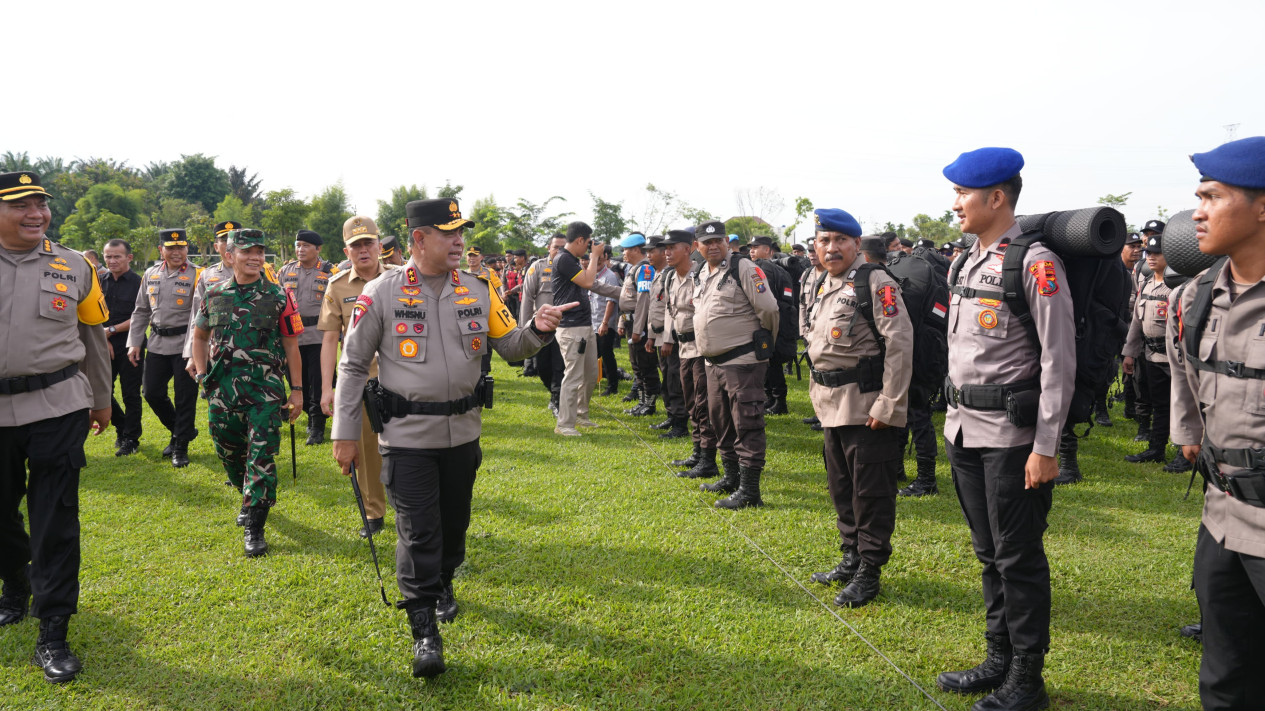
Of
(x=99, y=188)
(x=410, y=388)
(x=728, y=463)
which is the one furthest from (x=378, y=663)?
(x=99, y=188)

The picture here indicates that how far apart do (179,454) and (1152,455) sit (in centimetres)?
1031

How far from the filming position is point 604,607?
4.38 metres

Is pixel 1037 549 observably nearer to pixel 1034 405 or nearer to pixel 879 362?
pixel 1034 405

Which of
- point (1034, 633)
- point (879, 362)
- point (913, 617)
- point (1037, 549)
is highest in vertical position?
point (879, 362)

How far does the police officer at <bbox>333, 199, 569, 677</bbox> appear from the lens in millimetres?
3662

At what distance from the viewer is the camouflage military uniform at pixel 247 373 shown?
5.48m

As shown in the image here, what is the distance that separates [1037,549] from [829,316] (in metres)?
1.84

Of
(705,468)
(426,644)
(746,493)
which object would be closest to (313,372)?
(705,468)

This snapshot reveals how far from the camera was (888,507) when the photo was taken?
436cm

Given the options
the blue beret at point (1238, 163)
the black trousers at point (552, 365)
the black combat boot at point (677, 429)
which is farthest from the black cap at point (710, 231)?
the black trousers at point (552, 365)

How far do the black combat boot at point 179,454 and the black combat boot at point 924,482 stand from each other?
23.8 ft

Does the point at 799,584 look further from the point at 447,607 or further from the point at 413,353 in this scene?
the point at 413,353

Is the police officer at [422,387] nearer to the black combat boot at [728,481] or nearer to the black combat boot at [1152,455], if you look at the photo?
the black combat boot at [728,481]

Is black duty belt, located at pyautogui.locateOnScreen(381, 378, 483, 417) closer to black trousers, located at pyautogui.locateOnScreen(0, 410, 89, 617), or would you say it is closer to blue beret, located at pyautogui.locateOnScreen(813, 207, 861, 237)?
black trousers, located at pyautogui.locateOnScreen(0, 410, 89, 617)
